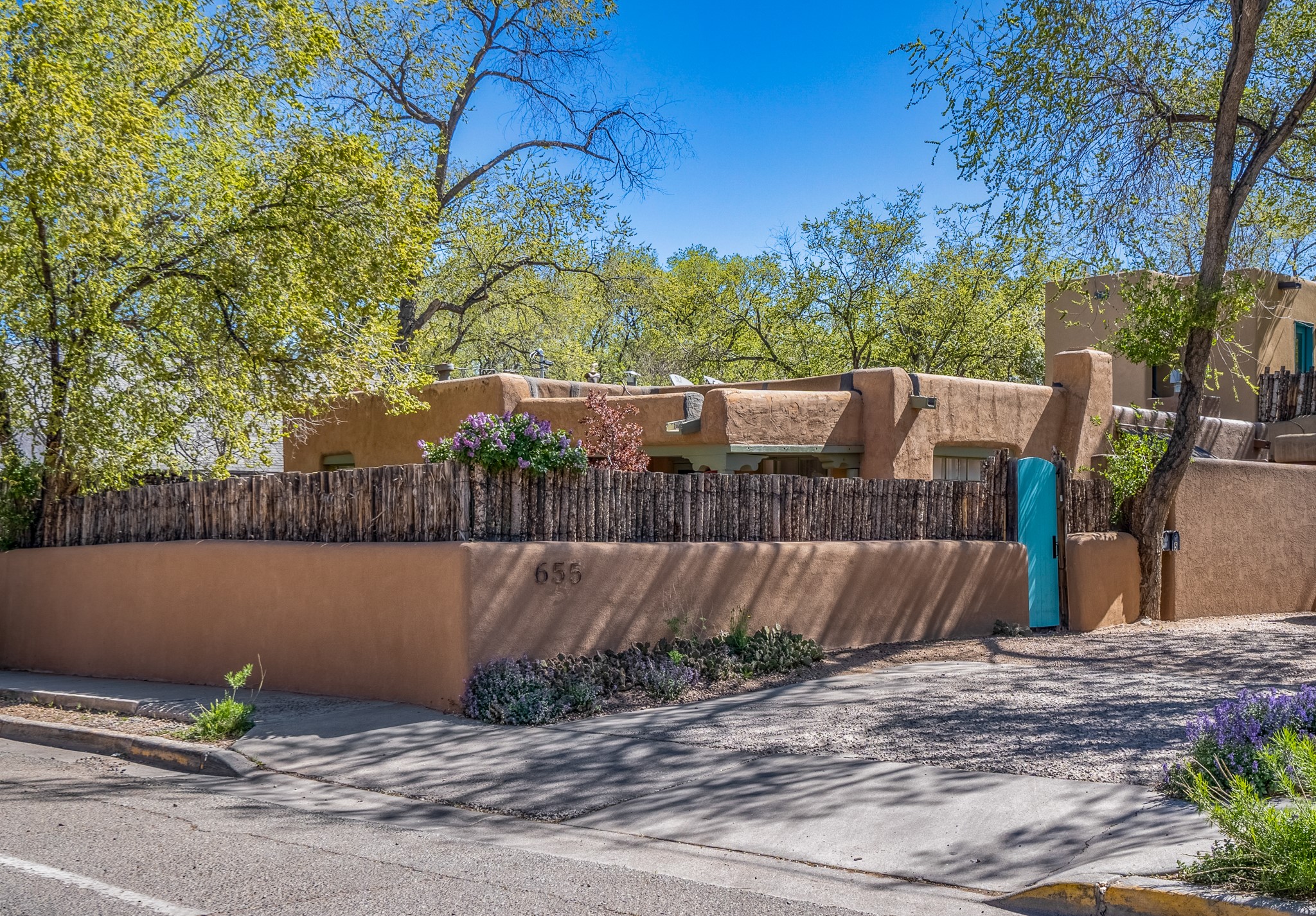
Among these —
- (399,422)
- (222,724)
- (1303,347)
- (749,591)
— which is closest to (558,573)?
(749,591)

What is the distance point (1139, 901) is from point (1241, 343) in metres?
23.9

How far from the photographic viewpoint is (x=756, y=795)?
275 inches

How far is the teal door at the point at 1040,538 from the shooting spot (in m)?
14.9

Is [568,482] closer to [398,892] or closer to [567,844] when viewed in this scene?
[567,844]

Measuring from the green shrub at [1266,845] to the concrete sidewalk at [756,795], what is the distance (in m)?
0.29

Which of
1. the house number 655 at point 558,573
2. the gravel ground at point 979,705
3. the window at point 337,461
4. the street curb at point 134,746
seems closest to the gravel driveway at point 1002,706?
the gravel ground at point 979,705

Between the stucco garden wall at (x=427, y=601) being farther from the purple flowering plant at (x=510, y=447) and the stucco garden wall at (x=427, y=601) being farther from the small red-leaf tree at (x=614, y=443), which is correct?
the small red-leaf tree at (x=614, y=443)

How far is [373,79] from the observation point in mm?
24312

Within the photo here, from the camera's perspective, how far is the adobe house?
1808 cm

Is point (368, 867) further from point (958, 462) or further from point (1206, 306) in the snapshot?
point (958, 462)

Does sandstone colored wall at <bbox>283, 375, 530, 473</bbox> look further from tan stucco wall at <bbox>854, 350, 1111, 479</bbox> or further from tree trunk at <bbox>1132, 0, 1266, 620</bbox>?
tree trunk at <bbox>1132, 0, 1266, 620</bbox>

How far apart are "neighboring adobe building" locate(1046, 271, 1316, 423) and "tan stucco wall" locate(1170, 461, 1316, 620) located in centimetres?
586

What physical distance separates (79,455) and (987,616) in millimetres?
11299

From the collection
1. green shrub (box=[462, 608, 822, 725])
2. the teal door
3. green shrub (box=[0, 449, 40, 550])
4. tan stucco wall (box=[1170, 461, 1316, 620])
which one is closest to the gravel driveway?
green shrub (box=[462, 608, 822, 725])
